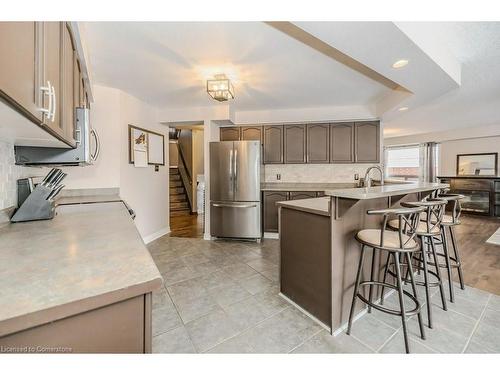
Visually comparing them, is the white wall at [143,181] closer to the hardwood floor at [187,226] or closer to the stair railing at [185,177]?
the hardwood floor at [187,226]

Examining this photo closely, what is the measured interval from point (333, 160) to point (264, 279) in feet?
8.73

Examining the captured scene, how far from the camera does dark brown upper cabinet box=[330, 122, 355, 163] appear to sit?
412cm

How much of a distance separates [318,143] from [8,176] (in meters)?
4.04

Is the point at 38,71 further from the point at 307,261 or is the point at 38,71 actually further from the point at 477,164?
the point at 477,164

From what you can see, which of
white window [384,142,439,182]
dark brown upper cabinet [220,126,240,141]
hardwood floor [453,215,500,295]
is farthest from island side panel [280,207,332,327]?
white window [384,142,439,182]

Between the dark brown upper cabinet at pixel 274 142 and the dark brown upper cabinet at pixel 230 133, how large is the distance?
538mm

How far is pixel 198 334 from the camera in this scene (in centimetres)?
165

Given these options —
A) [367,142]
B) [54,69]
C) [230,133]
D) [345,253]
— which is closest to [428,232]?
[345,253]

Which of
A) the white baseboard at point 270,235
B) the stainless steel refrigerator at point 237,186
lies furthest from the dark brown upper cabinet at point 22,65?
the white baseboard at point 270,235

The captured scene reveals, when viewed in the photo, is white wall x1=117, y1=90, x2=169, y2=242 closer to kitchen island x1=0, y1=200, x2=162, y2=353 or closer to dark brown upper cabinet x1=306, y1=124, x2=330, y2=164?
kitchen island x1=0, y1=200, x2=162, y2=353

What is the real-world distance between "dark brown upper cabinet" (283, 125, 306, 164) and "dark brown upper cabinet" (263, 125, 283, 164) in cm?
10

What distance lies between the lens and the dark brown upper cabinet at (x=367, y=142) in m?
4.02

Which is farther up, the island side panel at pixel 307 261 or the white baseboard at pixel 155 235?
the island side panel at pixel 307 261

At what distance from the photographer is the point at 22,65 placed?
2.34 ft
